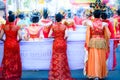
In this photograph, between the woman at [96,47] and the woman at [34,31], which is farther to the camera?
Answer: the woman at [34,31]

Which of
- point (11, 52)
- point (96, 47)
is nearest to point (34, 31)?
point (11, 52)

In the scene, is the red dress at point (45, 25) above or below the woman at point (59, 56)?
above

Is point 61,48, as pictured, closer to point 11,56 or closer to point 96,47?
point 96,47

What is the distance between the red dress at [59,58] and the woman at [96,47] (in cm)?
39

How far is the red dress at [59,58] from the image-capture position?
6.09 m

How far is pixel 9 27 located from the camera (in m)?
6.00

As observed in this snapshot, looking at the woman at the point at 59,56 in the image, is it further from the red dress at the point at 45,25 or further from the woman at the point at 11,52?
the red dress at the point at 45,25

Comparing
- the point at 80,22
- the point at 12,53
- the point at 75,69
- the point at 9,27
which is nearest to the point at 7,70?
the point at 12,53

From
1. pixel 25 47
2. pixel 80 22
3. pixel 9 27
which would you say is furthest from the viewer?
pixel 80 22

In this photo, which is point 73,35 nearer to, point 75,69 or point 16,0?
point 75,69

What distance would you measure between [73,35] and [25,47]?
0.95 meters

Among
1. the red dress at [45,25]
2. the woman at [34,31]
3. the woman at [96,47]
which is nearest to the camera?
the woman at [96,47]

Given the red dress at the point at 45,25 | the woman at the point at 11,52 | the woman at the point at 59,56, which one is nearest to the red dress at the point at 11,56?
the woman at the point at 11,52

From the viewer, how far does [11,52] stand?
6.09m
